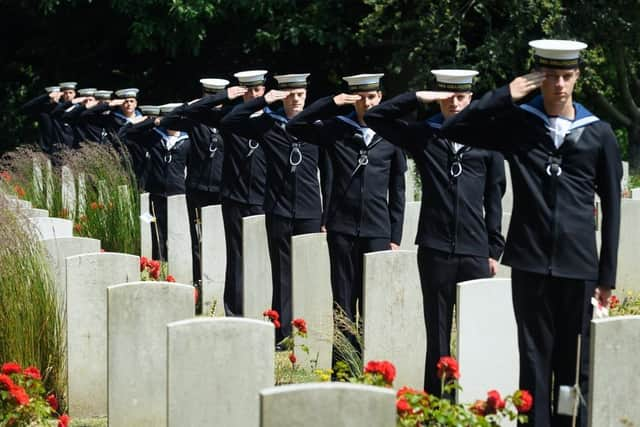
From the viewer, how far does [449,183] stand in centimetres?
774

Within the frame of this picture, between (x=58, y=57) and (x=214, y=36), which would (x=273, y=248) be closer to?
(x=214, y=36)

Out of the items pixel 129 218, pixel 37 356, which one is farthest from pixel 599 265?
pixel 129 218

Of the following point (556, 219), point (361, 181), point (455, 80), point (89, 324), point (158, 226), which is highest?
point (455, 80)

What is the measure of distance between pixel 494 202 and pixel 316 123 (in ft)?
6.10

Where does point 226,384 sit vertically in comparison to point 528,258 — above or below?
below

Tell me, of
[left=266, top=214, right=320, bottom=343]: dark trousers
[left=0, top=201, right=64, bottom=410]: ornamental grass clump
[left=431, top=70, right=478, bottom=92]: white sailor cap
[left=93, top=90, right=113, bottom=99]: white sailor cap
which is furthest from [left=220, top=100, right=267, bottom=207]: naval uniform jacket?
[left=93, top=90, right=113, bottom=99]: white sailor cap

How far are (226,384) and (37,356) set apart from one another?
2450 millimetres

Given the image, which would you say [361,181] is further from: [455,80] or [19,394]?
[19,394]

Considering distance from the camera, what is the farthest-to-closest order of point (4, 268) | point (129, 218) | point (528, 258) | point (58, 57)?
point (58, 57) → point (129, 218) → point (4, 268) → point (528, 258)

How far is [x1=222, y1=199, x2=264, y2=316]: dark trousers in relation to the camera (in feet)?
36.0

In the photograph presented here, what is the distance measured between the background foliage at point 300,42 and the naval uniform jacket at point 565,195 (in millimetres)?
14416

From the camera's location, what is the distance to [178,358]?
5801 millimetres

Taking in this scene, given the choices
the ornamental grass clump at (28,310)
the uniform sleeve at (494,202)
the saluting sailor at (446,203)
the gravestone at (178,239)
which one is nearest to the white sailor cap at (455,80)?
the saluting sailor at (446,203)

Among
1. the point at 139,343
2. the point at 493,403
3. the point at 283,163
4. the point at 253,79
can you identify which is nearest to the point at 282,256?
the point at 283,163
